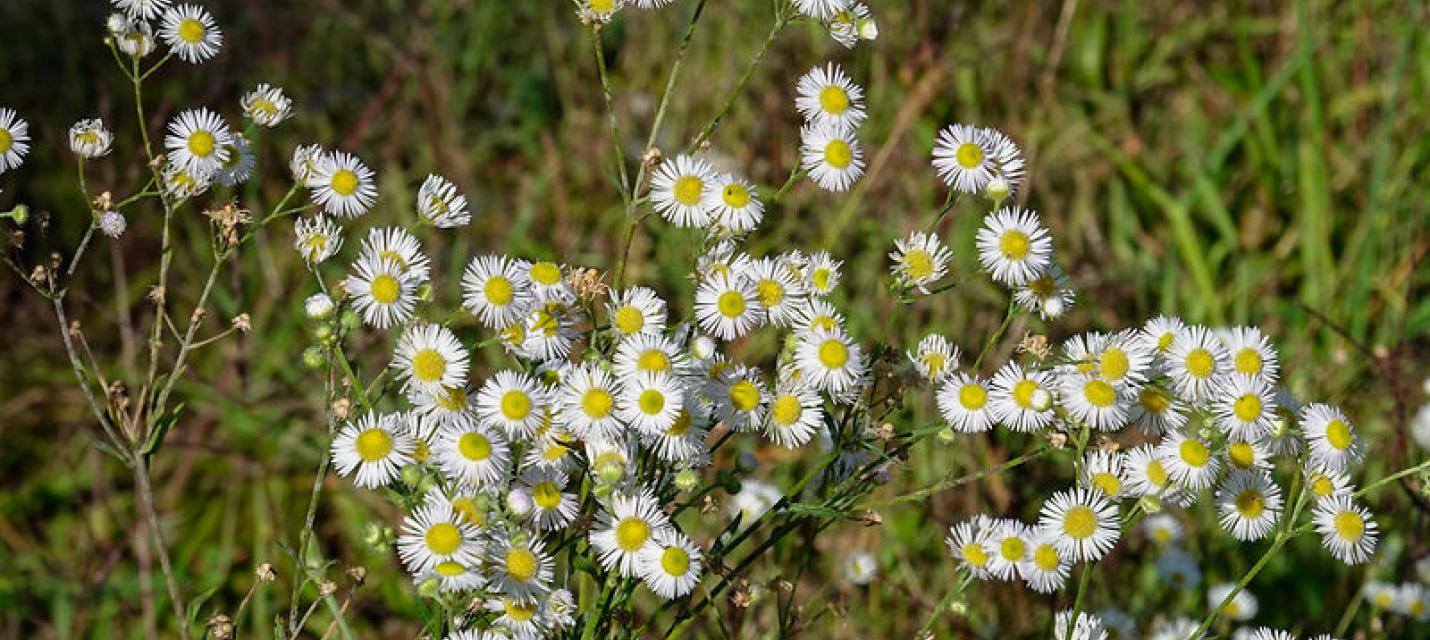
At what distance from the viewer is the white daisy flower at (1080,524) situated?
1114 millimetres

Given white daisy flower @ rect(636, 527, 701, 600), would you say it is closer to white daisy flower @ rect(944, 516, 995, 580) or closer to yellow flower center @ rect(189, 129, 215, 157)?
white daisy flower @ rect(944, 516, 995, 580)

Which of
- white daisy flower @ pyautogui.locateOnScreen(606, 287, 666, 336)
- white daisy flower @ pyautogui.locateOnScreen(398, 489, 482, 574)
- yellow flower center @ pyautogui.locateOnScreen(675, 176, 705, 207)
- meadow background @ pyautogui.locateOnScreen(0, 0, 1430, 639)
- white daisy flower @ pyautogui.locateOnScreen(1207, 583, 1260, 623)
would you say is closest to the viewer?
white daisy flower @ pyautogui.locateOnScreen(398, 489, 482, 574)

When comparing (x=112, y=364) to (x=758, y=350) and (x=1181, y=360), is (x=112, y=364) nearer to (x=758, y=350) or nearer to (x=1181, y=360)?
(x=758, y=350)

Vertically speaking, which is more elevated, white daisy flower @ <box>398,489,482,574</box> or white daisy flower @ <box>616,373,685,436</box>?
white daisy flower @ <box>616,373,685,436</box>

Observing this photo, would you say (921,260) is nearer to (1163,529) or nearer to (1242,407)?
(1242,407)

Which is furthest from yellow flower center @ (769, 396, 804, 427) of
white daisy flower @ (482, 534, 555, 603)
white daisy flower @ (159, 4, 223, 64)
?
white daisy flower @ (159, 4, 223, 64)

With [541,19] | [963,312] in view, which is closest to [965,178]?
[963,312]

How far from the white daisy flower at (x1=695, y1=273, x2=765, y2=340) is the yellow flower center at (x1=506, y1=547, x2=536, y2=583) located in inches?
8.9

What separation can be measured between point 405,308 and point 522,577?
24 cm

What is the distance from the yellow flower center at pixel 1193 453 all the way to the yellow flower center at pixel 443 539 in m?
0.55

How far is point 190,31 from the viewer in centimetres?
124

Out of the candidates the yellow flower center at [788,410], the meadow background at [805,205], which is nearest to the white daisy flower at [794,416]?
the yellow flower center at [788,410]

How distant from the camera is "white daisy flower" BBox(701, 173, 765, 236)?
1155mm

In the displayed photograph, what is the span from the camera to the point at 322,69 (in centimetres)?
306
